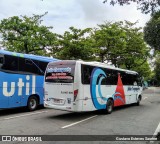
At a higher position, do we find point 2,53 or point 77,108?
point 2,53

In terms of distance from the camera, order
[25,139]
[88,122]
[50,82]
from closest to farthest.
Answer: [25,139] < [88,122] < [50,82]

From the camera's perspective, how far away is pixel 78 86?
12.4 metres

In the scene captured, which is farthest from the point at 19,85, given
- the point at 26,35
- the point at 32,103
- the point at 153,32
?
the point at 26,35

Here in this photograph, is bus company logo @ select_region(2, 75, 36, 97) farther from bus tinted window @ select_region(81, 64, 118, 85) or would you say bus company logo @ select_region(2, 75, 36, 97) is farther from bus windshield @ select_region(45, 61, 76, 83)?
bus tinted window @ select_region(81, 64, 118, 85)

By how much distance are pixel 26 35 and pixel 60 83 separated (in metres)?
15.4

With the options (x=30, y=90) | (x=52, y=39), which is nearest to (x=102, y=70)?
(x=30, y=90)

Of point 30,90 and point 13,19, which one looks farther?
point 13,19

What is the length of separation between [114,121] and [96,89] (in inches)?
83.3

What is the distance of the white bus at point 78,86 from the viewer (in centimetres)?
1236

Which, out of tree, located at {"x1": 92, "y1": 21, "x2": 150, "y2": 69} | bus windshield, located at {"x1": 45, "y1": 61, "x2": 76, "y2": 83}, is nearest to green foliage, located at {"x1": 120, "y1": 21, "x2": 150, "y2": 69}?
tree, located at {"x1": 92, "y1": 21, "x2": 150, "y2": 69}

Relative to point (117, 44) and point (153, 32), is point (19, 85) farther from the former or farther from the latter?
point (117, 44)

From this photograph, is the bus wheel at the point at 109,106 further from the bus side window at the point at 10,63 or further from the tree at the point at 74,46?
the tree at the point at 74,46

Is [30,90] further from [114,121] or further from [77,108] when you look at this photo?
[114,121]

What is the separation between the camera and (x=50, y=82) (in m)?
13.2
